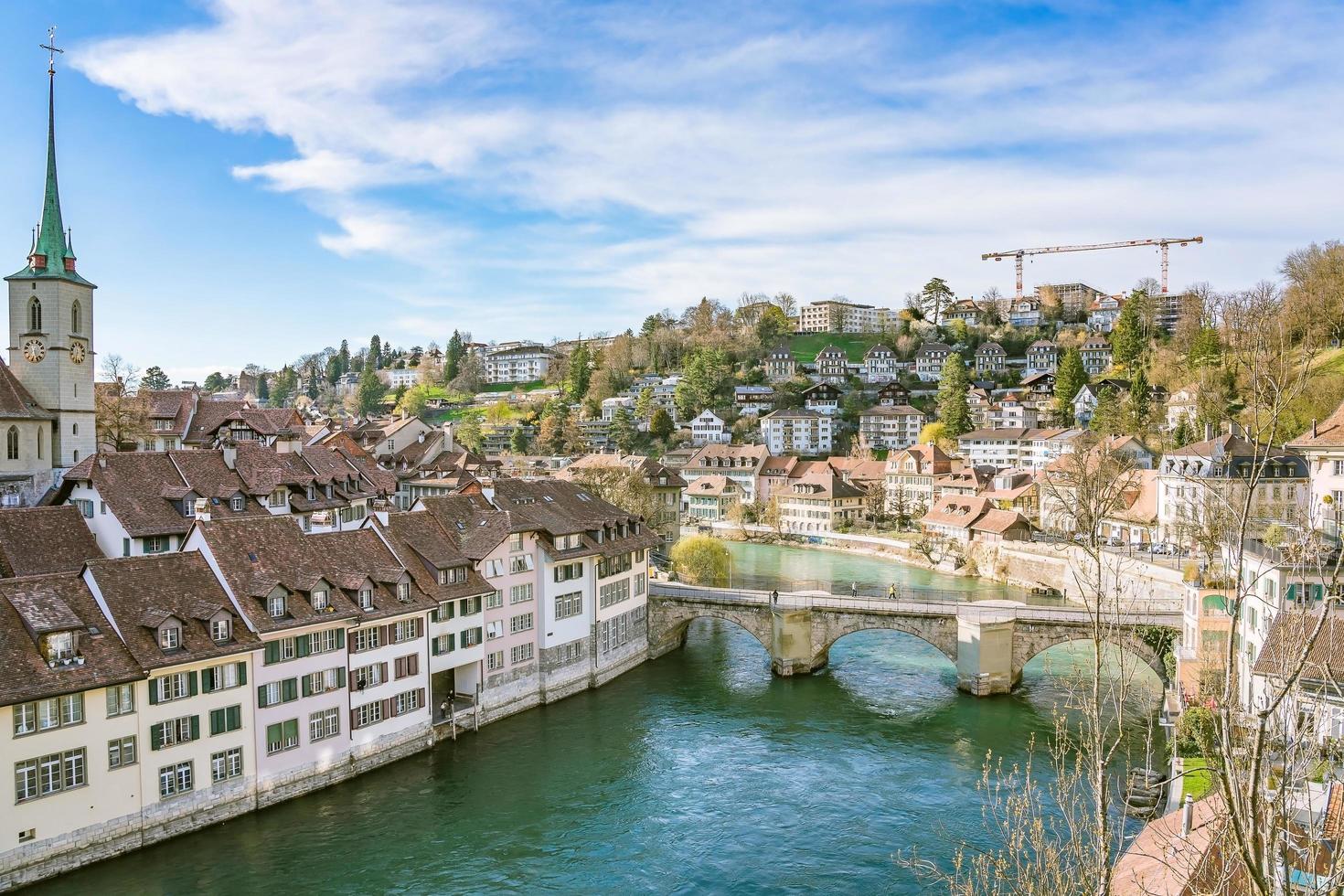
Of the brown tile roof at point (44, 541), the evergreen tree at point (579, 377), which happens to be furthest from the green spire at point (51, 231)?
the evergreen tree at point (579, 377)

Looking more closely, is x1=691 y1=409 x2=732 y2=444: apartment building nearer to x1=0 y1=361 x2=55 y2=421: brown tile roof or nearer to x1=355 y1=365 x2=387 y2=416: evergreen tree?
x1=355 y1=365 x2=387 y2=416: evergreen tree

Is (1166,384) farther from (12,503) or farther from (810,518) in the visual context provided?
(12,503)

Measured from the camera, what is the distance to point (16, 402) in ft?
123

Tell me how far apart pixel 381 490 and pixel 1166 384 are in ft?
239

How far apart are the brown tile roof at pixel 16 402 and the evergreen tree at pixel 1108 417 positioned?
73.8m

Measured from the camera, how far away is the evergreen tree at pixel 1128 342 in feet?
341

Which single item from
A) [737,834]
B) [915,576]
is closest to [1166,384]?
[915,576]

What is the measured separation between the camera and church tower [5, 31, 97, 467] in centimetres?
3806

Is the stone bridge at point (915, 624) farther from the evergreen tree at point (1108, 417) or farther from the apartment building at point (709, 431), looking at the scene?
the apartment building at point (709, 431)

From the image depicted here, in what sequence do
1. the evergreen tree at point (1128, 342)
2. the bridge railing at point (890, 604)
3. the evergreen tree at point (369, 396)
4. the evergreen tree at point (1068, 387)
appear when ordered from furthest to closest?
the evergreen tree at point (369, 396) → the evergreen tree at point (1128, 342) → the evergreen tree at point (1068, 387) → the bridge railing at point (890, 604)

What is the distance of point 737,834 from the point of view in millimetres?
25906

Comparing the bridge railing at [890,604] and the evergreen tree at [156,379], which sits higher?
the evergreen tree at [156,379]

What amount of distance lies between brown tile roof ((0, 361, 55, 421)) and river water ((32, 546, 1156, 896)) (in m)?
21.2

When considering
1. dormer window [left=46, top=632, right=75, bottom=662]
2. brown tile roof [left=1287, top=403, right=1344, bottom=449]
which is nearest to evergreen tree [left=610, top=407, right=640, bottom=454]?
brown tile roof [left=1287, top=403, right=1344, bottom=449]
